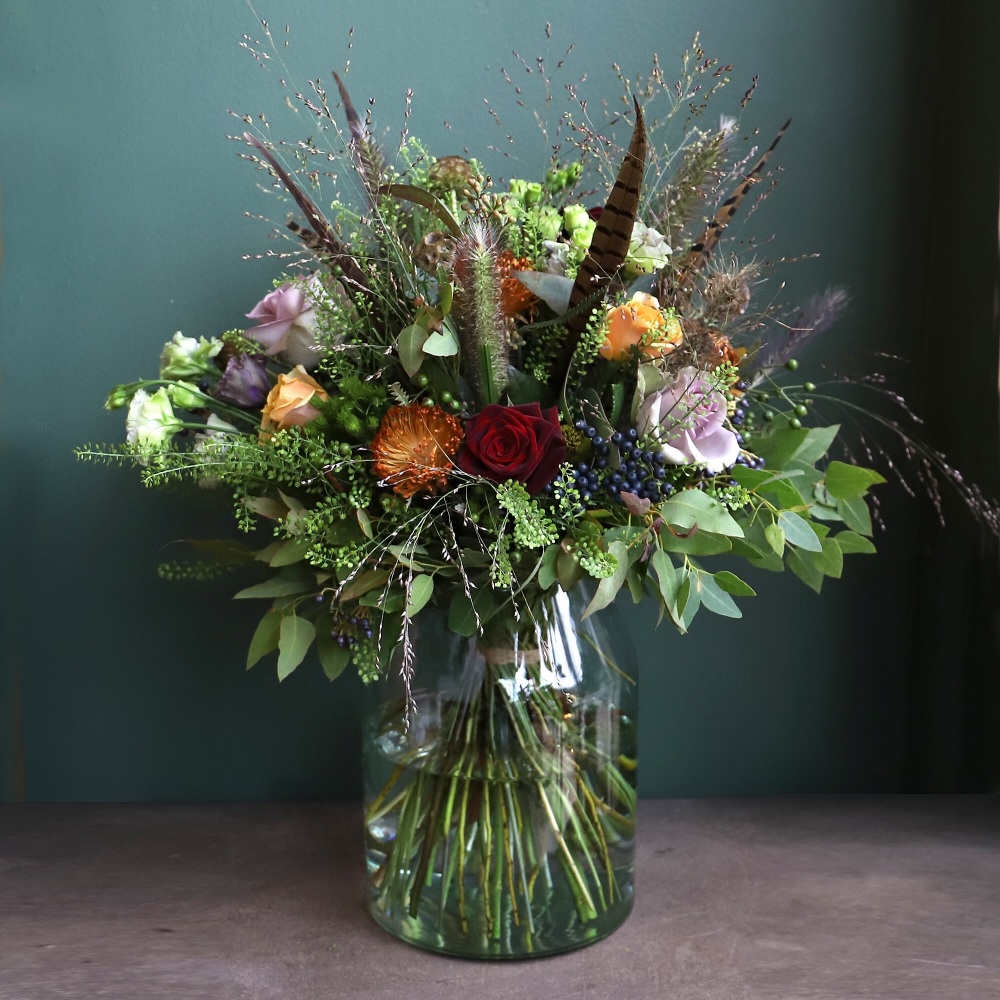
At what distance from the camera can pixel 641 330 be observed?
792mm

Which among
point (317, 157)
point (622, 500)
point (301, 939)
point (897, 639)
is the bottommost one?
point (301, 939)

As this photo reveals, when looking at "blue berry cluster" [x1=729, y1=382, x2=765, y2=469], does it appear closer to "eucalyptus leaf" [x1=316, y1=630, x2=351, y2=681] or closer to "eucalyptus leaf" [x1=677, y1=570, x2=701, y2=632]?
"eucalyptus leaf" [x1=677, y1=570, x2=701, y2=632]

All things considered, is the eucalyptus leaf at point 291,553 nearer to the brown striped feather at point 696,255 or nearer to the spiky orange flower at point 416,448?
the spiky orange flower at point 416,448

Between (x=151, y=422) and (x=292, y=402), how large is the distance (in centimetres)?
16

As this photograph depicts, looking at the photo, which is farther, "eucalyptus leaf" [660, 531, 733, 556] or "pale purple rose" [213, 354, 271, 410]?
"pale purple rose" [213, 354, 271, 410]

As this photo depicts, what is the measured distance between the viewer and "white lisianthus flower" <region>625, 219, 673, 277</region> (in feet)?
2.69

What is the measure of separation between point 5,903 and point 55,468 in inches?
18.8

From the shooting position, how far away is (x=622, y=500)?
2.65ft

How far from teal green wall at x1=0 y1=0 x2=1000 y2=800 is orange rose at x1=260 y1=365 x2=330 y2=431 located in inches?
14.3

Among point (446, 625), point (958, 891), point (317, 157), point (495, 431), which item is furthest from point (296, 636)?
point (958, 891)

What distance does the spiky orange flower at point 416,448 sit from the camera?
30.5 inches

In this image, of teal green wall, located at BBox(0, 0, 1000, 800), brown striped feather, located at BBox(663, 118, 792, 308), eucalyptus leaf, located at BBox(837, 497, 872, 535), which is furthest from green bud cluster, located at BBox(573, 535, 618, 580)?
teal green wall, located at BBox(0, 0, 1000, 800)

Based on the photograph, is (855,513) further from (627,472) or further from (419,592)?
(419,592)

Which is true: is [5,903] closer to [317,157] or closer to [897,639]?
[317,157]
